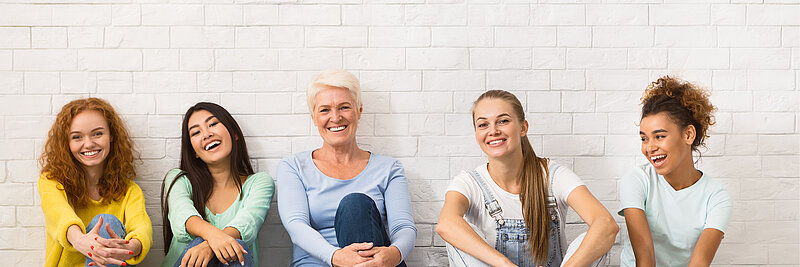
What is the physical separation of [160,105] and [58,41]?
0.52 metres

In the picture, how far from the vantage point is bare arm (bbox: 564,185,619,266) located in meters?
2.08

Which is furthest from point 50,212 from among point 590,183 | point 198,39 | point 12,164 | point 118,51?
point 590,183

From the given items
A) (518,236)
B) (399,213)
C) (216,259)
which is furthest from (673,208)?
(216,259)

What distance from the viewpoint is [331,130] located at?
252cm

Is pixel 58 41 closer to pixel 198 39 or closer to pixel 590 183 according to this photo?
pixel 198 39

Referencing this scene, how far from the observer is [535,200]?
2324 mm

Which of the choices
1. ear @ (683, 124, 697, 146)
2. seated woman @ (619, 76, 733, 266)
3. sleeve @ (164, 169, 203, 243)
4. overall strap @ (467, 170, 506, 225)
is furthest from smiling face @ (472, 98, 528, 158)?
sleeve @ (164, 169, 203, 243)

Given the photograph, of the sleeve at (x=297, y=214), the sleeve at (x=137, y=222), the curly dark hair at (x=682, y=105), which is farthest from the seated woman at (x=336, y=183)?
the curly dark hair at (x=682, y=105)

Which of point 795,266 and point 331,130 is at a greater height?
point 331,130

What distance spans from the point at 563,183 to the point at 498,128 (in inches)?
12.8

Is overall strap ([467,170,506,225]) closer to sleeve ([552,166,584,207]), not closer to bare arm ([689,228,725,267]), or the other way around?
sleeve ([552,166,584,207])

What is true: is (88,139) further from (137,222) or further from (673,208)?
(673,208)

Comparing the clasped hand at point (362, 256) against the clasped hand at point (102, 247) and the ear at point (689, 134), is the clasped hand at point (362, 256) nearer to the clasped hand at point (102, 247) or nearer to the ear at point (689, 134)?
the clasped hand at point (102, 247)

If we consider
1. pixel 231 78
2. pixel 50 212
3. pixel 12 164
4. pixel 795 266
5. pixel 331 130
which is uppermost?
pixel 231 78
